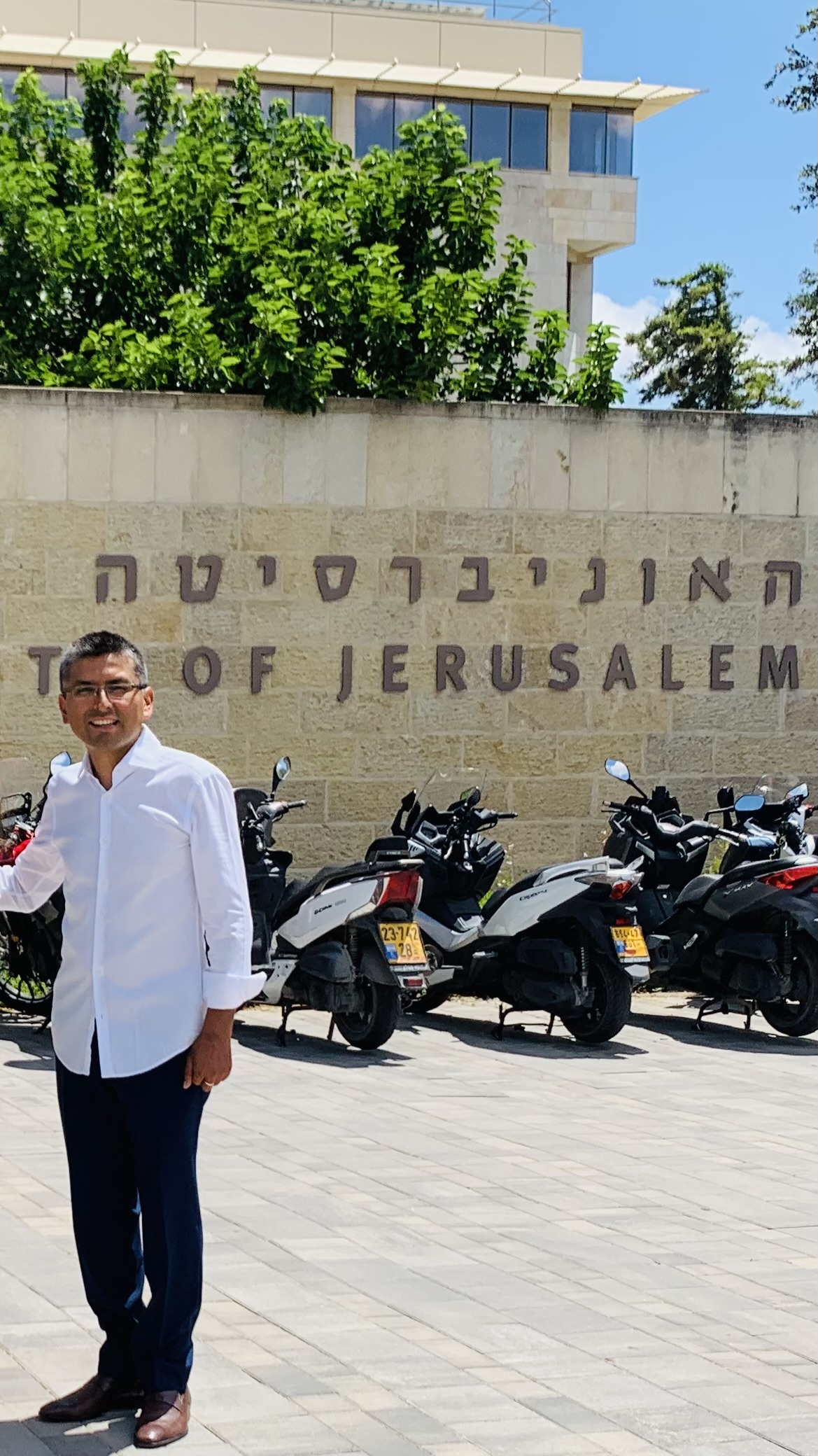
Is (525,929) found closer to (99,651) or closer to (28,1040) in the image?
(28,1040)

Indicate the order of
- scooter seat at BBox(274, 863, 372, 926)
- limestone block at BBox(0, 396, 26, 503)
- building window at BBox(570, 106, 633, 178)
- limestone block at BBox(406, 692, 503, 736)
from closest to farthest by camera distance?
scooter seat at BBox(274, 863, 372, 926) < limestone block at BBox(0, 396, 26, 503) < limestone block at BBox(406, 692, 503, 736) < building window at BBox(570, 106, 633, 178)

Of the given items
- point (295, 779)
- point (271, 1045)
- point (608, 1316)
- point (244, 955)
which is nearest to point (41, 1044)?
point (271, 1045)

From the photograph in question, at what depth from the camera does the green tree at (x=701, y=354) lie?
52.0m

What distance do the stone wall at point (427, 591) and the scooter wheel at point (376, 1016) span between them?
292 centimetres

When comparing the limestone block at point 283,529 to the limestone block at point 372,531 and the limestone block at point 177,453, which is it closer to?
the limestone block at point 372,531

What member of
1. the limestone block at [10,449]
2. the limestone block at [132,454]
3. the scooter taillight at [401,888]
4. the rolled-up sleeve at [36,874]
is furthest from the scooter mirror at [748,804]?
the rolled-up sleeve at [36,874]

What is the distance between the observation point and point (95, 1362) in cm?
484

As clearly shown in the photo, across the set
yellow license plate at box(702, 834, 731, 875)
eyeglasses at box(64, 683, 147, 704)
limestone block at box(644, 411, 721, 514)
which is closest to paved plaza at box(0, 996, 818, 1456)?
eyeglasses at box(64, 683, 147, 704)

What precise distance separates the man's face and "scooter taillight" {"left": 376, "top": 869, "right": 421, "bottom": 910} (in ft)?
16.9

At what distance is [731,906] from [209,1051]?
21.4 ft

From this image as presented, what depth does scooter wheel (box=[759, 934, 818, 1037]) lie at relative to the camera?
1030cm

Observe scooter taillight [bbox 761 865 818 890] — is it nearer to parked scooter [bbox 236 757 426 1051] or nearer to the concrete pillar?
parked scooter [bbox 236 757 426 1051]

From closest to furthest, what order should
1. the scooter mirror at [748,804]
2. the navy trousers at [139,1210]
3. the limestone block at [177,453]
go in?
the navy trousers at [139,1210] < the scooter mirror at [748,804] < the limestone block at [177,453]

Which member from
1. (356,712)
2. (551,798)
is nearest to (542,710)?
(551,798)
